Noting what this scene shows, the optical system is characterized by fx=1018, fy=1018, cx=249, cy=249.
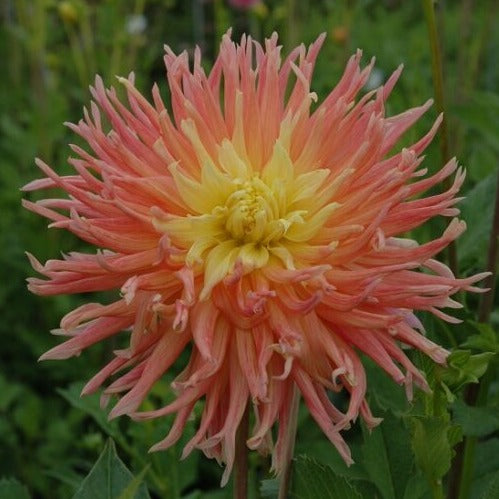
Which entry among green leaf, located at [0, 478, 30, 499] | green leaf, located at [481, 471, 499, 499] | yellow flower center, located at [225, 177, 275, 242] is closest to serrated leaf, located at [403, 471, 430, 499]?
green leaf, located at [481, 471, 499, 499]

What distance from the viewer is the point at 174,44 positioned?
18.4 feet

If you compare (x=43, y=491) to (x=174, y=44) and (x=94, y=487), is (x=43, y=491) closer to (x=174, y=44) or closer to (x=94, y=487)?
(x=94, y=487)

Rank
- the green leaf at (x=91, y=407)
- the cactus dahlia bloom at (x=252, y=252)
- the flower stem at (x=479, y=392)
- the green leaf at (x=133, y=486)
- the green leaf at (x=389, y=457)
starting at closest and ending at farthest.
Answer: the green leaf at (x=133, y=486), the cactus dahlia bloom at (x=252, y=252), the green leaf at (x=389, y=457), the flower stem at (x=479, y=392), the green leaf at (x=91, y=407)

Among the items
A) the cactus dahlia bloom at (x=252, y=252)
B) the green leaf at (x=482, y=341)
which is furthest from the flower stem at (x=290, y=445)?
the green leaf at (x=482, y=341)

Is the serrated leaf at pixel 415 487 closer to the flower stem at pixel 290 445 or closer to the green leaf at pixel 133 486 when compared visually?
the flower stem at pixel 290 445

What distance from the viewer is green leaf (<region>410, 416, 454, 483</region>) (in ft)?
3.33

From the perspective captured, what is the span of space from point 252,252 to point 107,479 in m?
0.29

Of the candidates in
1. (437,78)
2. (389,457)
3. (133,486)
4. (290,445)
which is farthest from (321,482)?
(437,78)

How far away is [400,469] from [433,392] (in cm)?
21

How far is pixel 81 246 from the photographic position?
10.2ft

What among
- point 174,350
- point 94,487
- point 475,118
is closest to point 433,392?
point 174,350

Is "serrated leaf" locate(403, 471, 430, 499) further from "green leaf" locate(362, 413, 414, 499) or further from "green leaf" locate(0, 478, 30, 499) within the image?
"green leaf" locate(0, 478, 30, 499)

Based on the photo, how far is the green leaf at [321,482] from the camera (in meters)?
1.08

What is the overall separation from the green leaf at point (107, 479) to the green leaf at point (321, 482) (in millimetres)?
183
